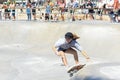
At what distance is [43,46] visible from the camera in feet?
51.1

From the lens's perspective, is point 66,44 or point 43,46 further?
point 43,46

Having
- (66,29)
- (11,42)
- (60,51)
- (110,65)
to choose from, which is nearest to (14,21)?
(11,42)

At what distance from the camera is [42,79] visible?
941 cm

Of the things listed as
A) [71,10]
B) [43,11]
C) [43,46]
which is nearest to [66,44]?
[43,46]

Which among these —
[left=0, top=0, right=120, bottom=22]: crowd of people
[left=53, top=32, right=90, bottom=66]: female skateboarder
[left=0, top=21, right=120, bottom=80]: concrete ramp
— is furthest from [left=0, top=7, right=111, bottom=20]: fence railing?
[left=53, top=32, right=90, bottom=66]: female skateboarder

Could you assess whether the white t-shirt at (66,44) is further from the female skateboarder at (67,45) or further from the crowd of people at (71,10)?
the crowd of people at (71,10)

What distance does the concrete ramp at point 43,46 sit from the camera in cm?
1047

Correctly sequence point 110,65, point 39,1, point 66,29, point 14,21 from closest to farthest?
point 110,65
point 66,29
point 14,21
point 39,1

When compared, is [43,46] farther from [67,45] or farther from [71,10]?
[67,45]

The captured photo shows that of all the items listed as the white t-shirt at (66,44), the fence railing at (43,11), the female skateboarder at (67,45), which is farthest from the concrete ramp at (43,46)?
the fence railing at (43,11)

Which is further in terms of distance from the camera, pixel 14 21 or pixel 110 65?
pixel 14 21

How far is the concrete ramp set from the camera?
34.3 ft

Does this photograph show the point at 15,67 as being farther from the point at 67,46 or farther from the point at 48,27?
the point at 48,27

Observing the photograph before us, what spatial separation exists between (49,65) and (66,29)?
4890mm
